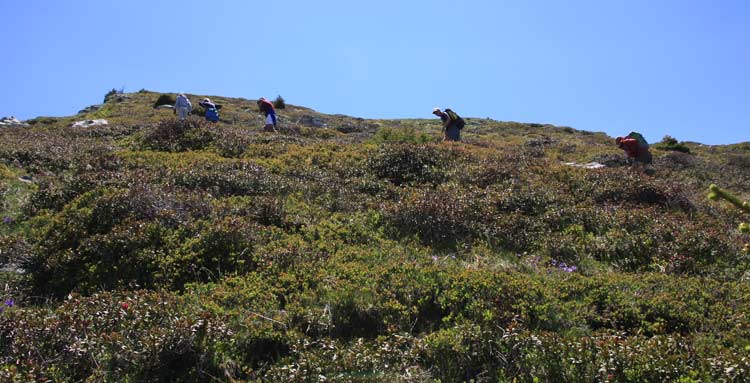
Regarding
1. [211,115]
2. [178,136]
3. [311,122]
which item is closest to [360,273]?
[178,136]

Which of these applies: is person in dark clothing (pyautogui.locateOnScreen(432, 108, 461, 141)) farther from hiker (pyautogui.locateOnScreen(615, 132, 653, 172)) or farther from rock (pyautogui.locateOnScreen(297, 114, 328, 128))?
rock (pyautogui.locateOnScreen(297, 114, 328, 128))

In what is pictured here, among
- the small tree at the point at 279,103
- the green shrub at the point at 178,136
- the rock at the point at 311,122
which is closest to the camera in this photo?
the green shrub at the point at 178,136

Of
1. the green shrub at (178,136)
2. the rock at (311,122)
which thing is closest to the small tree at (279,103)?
the rock at (311,122)

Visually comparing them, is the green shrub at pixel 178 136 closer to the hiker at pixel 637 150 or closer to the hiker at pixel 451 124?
the hiker at pixel 451 124

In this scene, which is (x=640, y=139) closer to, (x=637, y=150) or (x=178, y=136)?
(x=637, y=150)

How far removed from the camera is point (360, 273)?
6887 mm

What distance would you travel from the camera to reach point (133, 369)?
488 cm

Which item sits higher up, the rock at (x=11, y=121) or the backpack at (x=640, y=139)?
the backpack at (x=640, y=139)

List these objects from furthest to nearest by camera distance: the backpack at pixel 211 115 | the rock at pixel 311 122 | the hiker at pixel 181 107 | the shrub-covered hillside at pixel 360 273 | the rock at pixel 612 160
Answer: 1. the rock at pixel 311 122
2. the backpack at pixel 211 115
3. the hiker at pixel 181 107
4. the rock at pixel 612 160
5. the shrub-covered hillside at pixel 360 273

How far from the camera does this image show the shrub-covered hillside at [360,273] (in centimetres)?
494

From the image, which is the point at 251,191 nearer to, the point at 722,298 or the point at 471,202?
the point at 471,202

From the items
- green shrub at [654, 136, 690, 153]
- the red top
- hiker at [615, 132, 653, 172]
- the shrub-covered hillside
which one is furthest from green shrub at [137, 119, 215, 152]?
green shrub at [654, 136, 690, 153]

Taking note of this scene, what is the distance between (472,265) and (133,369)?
4580 millimetres

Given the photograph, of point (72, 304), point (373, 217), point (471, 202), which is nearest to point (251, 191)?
point (373, 217)
